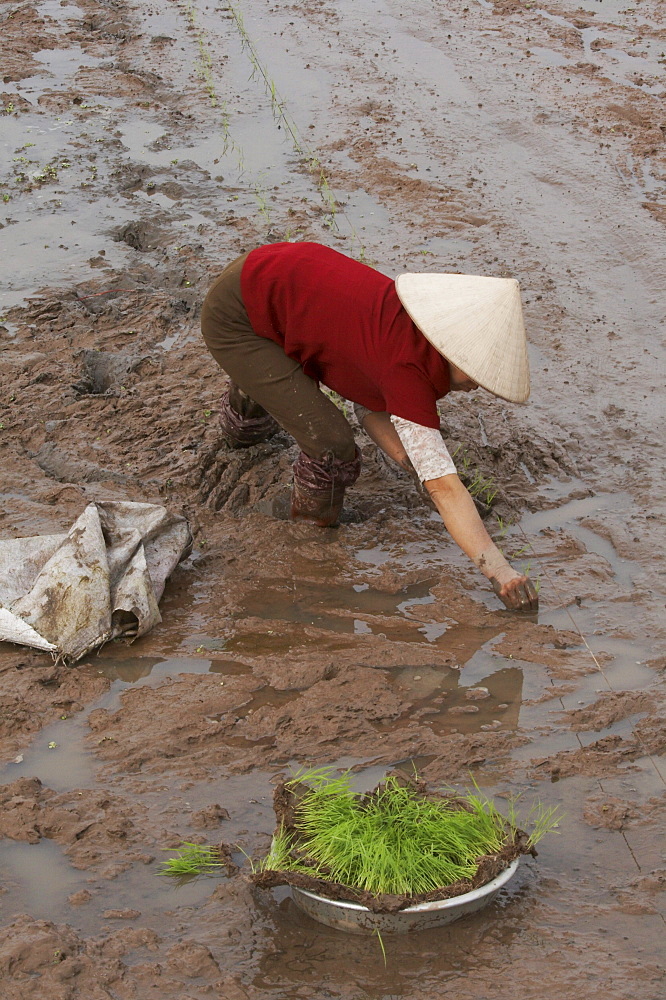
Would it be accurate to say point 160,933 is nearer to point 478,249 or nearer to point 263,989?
point 263,989

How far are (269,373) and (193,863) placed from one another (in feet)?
6.16

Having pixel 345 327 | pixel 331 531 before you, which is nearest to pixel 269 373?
pixel 345 327

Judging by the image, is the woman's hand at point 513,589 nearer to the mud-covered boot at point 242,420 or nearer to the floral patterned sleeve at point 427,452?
the floral patterned sleeve at point 427,452

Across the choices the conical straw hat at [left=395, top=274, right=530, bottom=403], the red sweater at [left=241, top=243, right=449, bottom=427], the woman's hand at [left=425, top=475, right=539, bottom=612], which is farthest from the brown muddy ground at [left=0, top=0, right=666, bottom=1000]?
the conical straw hat at [left=395, top=274, right=530, bottom=403]

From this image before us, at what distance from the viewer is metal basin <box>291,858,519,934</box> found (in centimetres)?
234

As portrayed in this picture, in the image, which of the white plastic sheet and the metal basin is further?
the white plastic sheet

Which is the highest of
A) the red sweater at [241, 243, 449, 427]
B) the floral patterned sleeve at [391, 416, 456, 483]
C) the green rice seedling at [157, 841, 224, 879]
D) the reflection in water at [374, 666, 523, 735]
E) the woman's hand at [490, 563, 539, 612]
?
the red sweater at [241, 243, 449, 427]

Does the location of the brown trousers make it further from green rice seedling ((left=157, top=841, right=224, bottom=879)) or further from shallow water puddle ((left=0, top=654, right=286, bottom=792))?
green rice seedling ((left=157, top=841, right=224, bottom=879))

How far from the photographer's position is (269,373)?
12.6 feet

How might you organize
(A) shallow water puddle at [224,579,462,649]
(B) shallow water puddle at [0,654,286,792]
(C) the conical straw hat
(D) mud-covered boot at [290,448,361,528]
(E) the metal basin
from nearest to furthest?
1. (E) the metal basin
2. (B) shallow water puddle at [0,654,286,792]
3. (C) the conical straw hat
4. (A) shallow water puddle at [224,579,462,649]
5. (D) mud-covered boot at [290,448,361,528]

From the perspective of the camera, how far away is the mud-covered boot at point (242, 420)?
432 cm

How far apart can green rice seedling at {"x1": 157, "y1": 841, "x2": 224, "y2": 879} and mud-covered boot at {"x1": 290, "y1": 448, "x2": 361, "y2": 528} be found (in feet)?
5.42

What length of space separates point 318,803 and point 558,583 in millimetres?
1587

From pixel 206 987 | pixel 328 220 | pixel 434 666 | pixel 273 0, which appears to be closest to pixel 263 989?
pixel 206 987
